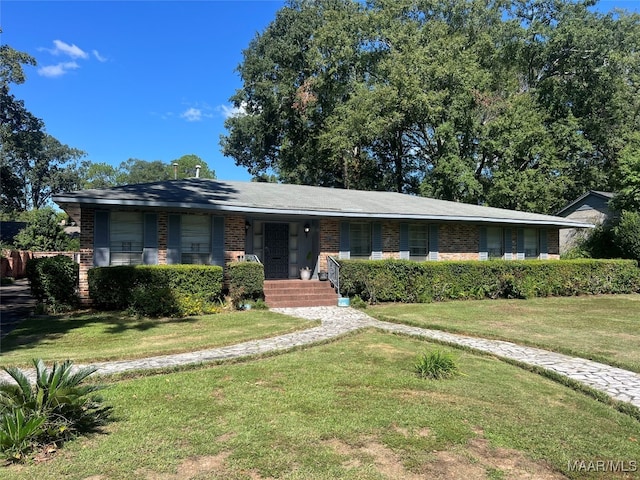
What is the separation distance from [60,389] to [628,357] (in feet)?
25.2

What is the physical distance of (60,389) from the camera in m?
3.66

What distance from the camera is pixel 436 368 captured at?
5.55m

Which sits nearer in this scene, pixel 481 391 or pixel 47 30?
pixel 481 391

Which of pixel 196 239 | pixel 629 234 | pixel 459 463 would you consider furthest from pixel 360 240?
pixel 629 234

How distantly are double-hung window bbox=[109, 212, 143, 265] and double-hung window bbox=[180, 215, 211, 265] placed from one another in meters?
1.14

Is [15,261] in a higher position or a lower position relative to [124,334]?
higher

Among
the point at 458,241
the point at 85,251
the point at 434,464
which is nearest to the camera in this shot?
the point at 434,464

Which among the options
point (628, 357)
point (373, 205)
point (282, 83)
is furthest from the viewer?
point (282, 83)

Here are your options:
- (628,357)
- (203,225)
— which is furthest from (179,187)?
(628,357)

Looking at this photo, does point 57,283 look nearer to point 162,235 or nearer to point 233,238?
point 162,235

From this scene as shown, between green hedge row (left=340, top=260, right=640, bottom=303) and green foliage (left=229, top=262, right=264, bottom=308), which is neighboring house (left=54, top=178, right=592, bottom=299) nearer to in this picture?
green foliage (left=229, top=262, right=264, bottom=308)

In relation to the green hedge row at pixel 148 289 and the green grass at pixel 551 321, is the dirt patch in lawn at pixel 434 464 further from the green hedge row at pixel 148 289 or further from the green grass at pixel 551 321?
the green hedge row at pixel 148 289

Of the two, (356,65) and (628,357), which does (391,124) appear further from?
(628,357)

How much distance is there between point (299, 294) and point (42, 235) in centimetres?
2296
